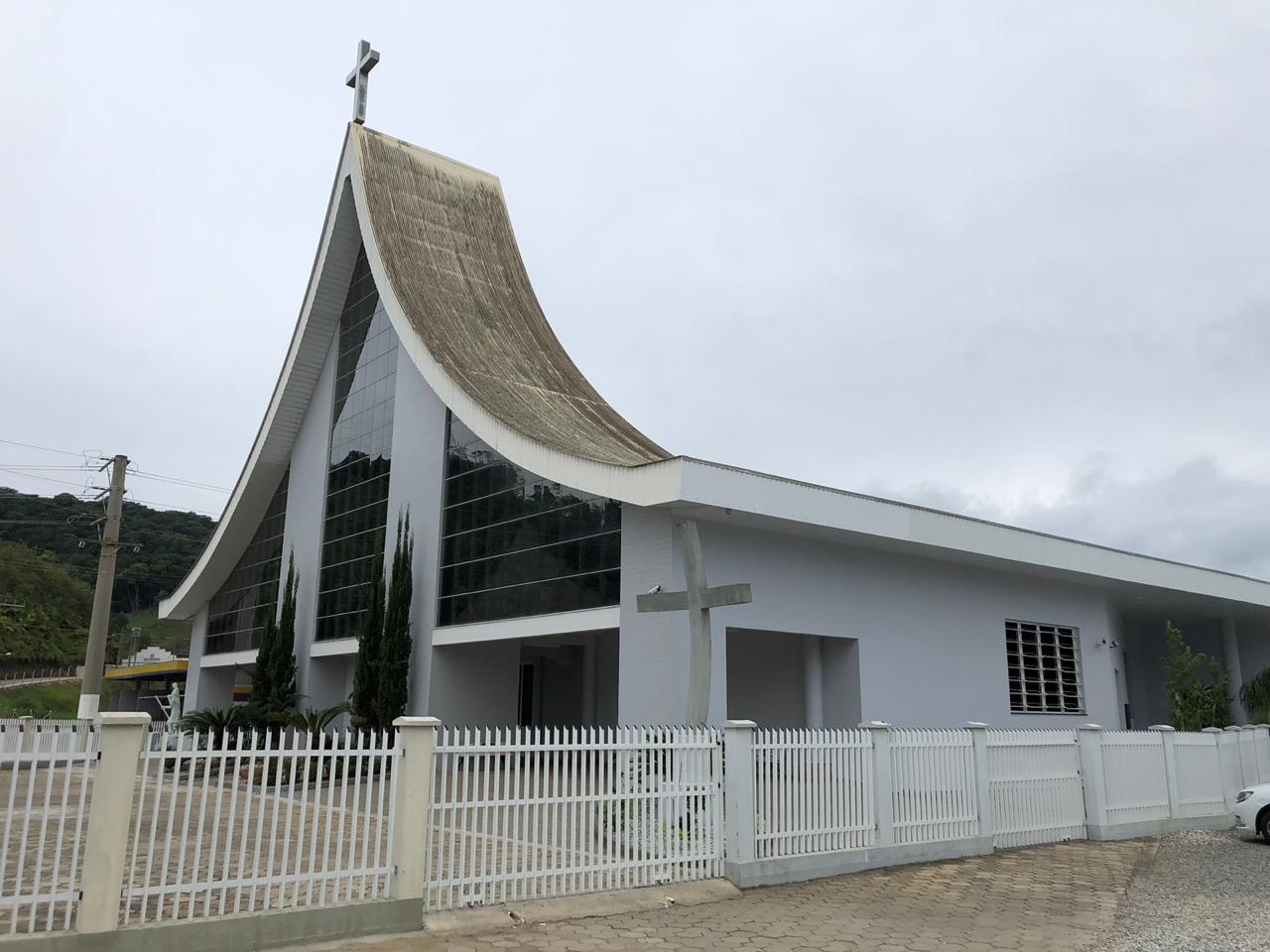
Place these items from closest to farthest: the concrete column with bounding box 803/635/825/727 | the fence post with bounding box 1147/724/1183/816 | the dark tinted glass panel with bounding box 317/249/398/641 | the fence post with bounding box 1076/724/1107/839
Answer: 1. the fence post with bounding box 1076/724/1107/839
2. the fence post with bounding box 1147/724/1183/816
3. the concrete column with bounding box 803/635/825/727
4. the dark tinted glass panel with bounding box 317/249/398/641

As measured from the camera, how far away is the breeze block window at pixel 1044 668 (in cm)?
1853

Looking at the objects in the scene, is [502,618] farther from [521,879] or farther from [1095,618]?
[1095,618]

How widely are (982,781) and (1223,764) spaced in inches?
248

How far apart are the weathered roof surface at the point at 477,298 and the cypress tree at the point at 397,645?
425cm

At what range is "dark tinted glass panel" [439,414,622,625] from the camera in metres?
15.7

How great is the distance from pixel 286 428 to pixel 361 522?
5.41m

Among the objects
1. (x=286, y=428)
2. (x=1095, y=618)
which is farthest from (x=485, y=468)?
(x=1095, y=618)

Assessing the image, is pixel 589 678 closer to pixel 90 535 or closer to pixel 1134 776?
pixel 1134 776

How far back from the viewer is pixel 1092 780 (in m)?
12.9

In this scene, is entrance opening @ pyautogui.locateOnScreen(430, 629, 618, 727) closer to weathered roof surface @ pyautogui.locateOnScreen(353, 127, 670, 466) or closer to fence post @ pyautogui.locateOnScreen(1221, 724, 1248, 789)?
weathered roof surface @ pyautogui.locateOnScreen(353, 127, 670, 466)

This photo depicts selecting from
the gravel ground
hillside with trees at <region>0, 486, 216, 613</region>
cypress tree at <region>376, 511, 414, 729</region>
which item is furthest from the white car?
hillside with trees at <region>0, 486, 216, 613</region>

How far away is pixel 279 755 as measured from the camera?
22.5ft

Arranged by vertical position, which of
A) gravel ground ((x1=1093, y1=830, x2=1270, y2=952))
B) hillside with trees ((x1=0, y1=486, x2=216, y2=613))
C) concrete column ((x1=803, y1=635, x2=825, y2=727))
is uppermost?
hillside with trees ((x1=0, y1=486, x2=216, y2=613))

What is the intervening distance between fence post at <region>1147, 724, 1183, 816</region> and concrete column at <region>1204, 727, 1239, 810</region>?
1.40 m
